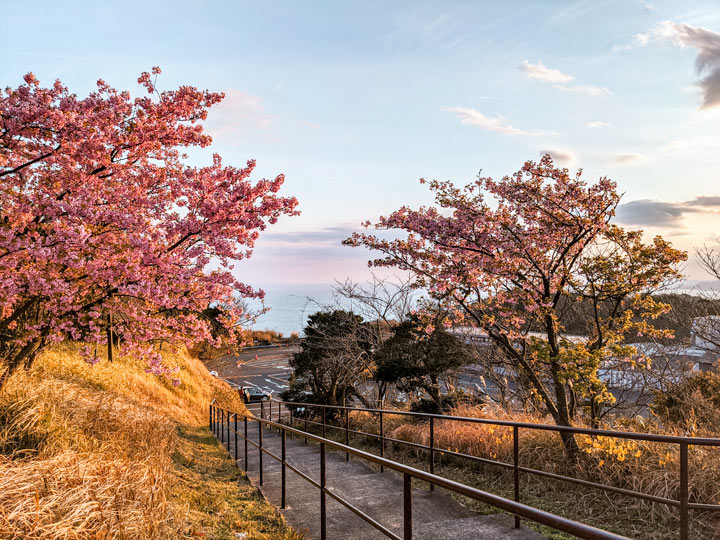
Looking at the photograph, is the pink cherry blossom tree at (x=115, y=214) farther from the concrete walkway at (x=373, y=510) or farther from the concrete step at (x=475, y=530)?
the concrete step at (x=475, y=530)

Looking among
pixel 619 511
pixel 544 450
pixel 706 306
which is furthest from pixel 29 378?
pixel 706 306

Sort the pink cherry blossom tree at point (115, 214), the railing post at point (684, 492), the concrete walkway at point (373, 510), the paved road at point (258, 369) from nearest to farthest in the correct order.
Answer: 1. the railing post at point (684, 492)
2. the concrete walkway at point (373, 510)
3. the pink cherry blossom tree at point (115, 214)
4. the paved road at point (258, 369)

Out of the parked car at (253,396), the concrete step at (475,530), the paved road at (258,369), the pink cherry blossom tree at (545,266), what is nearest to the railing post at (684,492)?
the concrete step at (475,530)

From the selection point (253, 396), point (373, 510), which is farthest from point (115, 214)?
point (253, 396)

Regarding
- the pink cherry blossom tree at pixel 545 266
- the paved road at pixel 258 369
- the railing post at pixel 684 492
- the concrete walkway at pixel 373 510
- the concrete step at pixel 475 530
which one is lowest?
the paved road at pixel 258 369

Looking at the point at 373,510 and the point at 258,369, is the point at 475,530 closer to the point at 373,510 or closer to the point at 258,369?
the point at 373,510

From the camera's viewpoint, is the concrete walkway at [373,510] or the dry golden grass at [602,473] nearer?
the concrete walkway at [373,510]

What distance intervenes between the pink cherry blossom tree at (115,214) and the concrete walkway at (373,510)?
285 cm

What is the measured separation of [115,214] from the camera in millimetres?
6398

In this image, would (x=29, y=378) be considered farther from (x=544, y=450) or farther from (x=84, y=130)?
(x=544, y=450)

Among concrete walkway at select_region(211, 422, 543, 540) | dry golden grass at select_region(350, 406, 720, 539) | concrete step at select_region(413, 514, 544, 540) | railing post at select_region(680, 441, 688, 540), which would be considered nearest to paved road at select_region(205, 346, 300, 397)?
dry golden grass at select_region(350, 406, 720, 539)

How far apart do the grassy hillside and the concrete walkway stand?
30 cm

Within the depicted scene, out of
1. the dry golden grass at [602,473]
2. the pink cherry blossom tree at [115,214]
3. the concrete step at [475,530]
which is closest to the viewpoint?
the concrete step at [475,530]

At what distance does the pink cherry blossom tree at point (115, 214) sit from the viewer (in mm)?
6047
